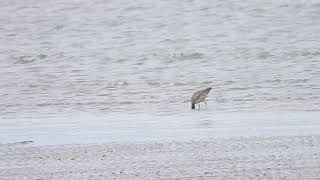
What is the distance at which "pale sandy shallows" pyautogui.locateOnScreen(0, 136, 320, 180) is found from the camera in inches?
306

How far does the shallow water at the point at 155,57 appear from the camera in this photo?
15.0 m

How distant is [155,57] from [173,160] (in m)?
12.5

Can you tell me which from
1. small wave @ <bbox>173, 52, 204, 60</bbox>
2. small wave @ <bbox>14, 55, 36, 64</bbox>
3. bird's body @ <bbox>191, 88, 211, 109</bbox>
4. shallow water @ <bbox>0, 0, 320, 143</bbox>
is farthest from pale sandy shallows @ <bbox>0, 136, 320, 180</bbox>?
small wave @ <bbox>14, 55, 36, 64</bbox>

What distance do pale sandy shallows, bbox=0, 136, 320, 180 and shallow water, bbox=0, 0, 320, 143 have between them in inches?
132

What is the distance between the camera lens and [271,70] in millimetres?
18625

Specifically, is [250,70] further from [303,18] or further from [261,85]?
[303,18]

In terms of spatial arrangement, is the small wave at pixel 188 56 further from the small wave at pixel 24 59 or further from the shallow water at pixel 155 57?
the small wave at pixel 24 59

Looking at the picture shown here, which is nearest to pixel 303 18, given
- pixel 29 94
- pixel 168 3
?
pixel 168 3

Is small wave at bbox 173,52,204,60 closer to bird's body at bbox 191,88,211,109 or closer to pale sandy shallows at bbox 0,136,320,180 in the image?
bird's body at bbox 191,88,211,109

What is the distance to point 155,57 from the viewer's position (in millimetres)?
20797

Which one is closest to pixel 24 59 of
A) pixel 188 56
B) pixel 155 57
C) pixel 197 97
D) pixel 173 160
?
pixel 155 57

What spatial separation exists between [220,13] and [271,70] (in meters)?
6.85

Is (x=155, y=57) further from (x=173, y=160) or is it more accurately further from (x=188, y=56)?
(x=173, y=160)

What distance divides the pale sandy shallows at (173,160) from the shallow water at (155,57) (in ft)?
11.0
